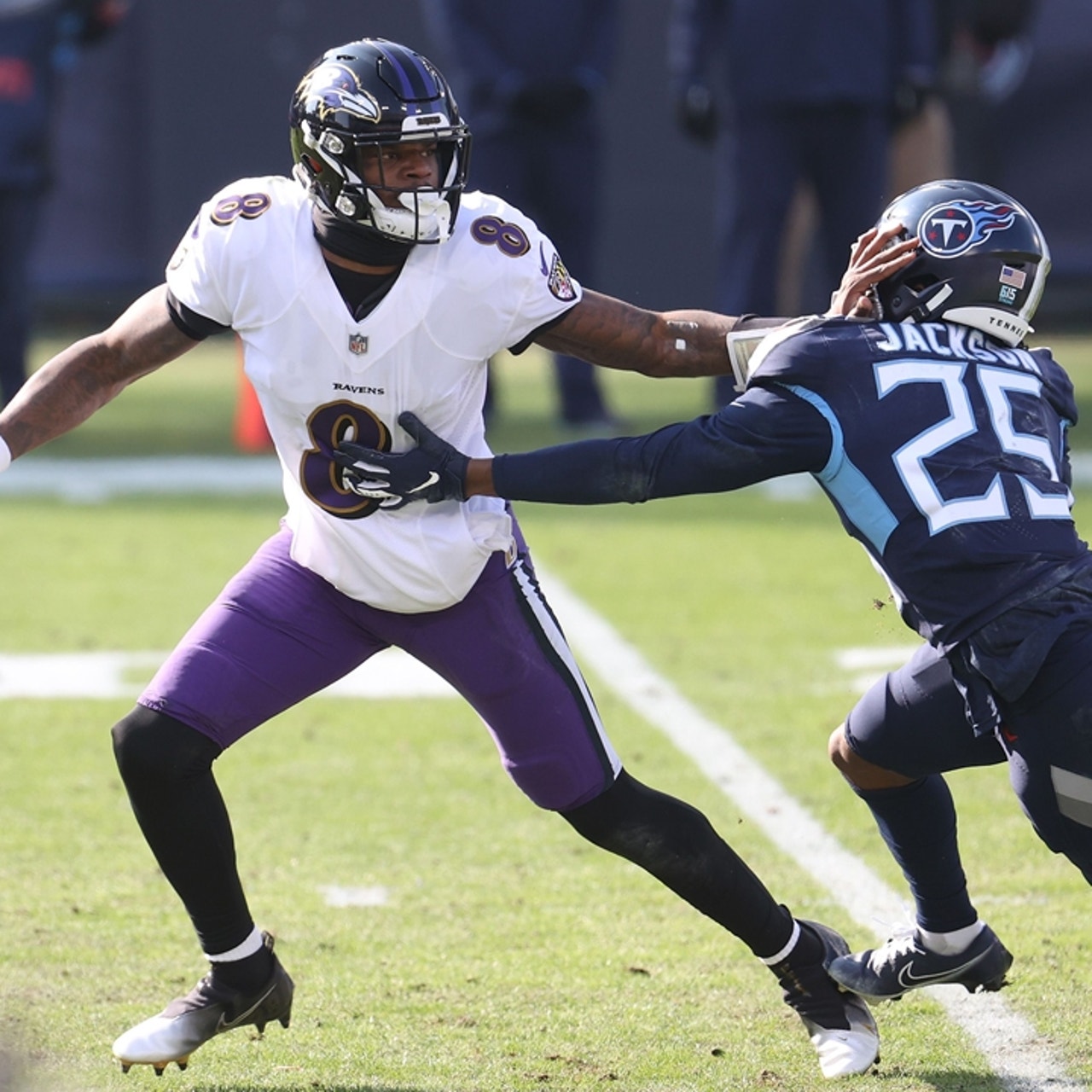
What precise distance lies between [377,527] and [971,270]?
116 centimetres

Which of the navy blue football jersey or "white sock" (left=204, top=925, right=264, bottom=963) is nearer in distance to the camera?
the navy blue football jersey

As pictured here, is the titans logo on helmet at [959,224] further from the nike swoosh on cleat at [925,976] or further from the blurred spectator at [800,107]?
the blurred spectator at [800,107]

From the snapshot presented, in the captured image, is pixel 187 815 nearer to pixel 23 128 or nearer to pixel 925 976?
pixel 925 976

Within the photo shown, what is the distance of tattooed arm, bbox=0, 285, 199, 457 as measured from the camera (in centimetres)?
397

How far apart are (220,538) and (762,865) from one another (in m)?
4.60

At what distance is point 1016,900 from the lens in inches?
183

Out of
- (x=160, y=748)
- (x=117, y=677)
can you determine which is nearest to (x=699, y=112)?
(x=117, y=677)

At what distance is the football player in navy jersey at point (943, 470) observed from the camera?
3436 millimetres

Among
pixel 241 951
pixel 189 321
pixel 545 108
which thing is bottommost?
pixel 545 108

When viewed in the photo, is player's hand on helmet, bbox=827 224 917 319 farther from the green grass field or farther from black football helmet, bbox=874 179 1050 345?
the green grass field

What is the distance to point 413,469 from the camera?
368cm

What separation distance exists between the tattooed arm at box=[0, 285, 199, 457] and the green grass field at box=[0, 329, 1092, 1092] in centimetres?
113

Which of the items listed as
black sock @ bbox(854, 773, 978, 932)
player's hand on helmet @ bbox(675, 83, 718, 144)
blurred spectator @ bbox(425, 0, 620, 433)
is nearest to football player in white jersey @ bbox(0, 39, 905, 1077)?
black sock @ bbox(854, 773, 978, 932)

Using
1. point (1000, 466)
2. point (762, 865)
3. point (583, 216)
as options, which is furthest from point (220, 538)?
point (1000, 466)
